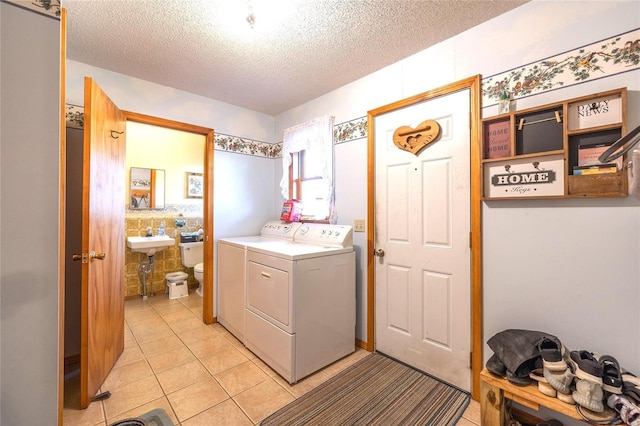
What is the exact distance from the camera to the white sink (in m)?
3.30

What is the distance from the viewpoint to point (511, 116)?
152cm

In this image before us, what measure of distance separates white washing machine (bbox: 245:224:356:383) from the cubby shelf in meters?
1.19

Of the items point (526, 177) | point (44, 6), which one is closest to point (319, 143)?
point (526, 177)

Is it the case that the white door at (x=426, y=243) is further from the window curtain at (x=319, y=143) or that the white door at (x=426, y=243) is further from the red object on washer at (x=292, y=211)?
the red object on washer at (x=292, y=211)

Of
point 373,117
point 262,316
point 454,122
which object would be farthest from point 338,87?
point 262,316

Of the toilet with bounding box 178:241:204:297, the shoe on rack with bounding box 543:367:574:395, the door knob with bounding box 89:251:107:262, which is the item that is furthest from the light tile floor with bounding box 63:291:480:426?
the toilet with bounding box 178:241:204:297

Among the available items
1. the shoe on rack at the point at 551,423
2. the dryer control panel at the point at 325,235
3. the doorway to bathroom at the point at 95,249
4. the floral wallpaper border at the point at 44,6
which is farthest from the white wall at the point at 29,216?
the shoe on rack at the point at 551,423

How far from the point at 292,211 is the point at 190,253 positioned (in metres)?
2.03

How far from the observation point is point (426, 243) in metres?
1.94

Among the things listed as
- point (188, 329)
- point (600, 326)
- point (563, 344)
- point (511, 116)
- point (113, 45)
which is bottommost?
point (188, 329)

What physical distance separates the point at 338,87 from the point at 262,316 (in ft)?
7.30

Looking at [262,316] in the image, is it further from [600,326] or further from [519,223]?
[600,326]

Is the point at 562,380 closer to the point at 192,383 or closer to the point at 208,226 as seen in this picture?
the point at 192,383

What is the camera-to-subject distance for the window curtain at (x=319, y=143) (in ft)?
8.37
